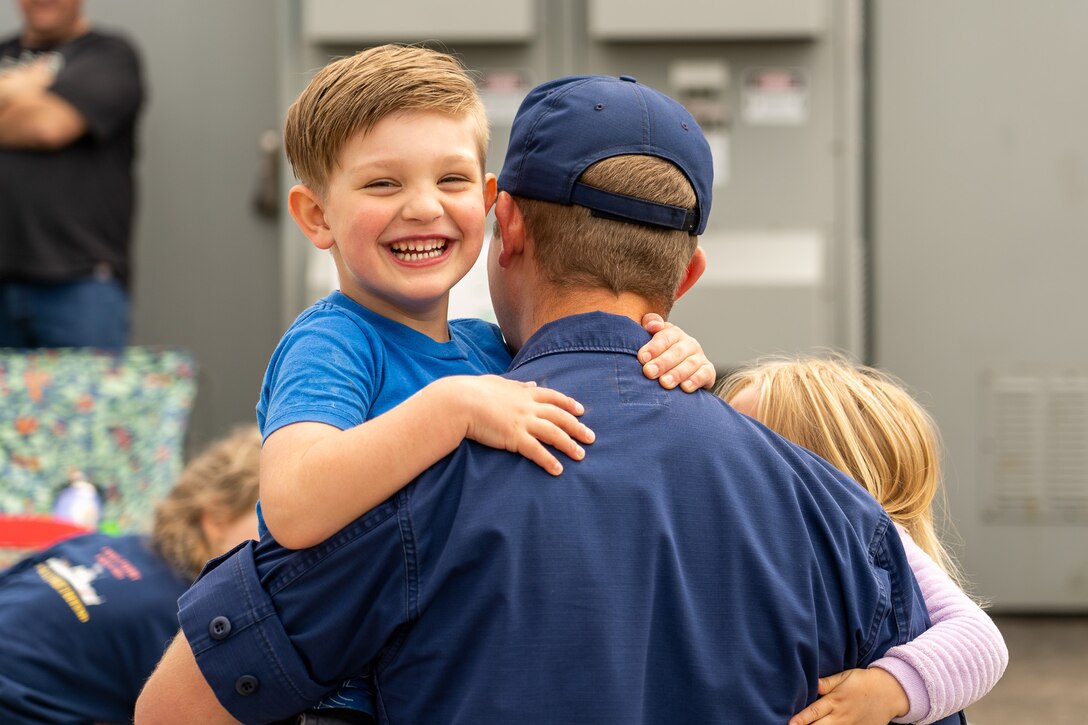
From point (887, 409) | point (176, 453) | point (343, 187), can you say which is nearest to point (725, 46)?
point (176, 453)

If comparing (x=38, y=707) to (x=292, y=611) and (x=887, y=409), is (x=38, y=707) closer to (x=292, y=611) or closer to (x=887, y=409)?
(x=292, y=611)

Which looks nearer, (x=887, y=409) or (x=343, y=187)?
(x=343, y=187)

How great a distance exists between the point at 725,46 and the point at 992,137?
1028 millimetres

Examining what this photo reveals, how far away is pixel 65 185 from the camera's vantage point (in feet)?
14.6

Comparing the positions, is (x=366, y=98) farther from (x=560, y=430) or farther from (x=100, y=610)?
(x=100, y=610)

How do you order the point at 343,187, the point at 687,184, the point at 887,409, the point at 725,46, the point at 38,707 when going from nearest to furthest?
1. the point at 687,184
2. the point at 343,187
3. the point at 887,409
4. the point at 38,707
5. the point at 725,46

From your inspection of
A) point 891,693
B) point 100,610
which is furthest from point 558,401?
point 100,610

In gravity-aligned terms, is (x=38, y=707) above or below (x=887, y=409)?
below

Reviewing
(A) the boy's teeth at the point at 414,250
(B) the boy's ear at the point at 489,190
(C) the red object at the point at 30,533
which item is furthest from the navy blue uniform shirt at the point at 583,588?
(C) the red object at the point at 30,533

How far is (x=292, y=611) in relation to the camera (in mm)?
1296

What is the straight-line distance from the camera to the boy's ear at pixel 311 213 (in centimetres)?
163

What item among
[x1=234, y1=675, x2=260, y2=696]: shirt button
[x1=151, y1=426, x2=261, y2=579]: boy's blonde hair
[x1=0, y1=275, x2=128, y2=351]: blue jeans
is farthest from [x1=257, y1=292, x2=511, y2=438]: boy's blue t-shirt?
[x1=0, y1=275, x2=128, y2=351]: blue jeans

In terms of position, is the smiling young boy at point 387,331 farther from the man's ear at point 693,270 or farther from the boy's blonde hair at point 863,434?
the boy's blonde hair at point 863,434

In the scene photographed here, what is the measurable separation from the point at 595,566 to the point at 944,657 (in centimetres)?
45
